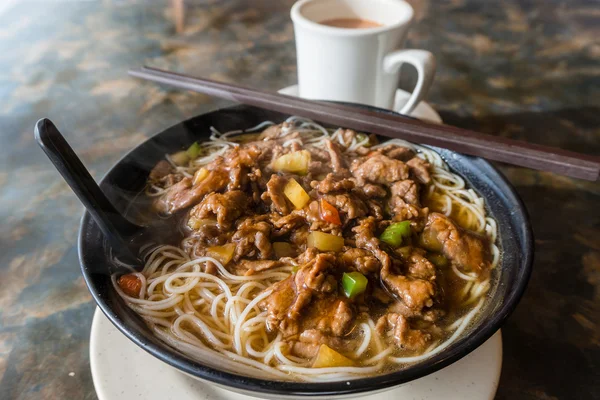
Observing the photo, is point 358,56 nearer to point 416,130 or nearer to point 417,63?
point 417,63

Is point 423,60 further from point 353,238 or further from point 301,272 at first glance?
point 301,272

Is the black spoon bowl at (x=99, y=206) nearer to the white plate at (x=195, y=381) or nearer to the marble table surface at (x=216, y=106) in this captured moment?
the white plate at (x=195, y=381)

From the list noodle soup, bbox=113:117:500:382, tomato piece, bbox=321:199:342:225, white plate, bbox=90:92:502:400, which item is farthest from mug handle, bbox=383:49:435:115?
white plate, bbox=90:92:502:400

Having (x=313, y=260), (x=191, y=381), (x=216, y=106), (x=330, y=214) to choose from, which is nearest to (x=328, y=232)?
(x=330, y=214)

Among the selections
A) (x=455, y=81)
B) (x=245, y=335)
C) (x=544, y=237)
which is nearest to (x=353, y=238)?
(x=245, y=335)

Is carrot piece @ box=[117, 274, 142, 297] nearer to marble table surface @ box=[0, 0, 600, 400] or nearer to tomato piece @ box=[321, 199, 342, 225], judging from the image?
marble table surface @ box=[0, 0, 600, 400]
